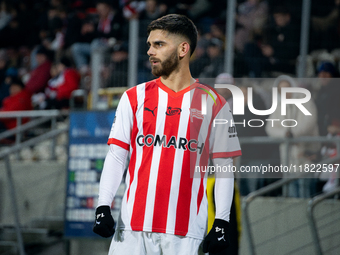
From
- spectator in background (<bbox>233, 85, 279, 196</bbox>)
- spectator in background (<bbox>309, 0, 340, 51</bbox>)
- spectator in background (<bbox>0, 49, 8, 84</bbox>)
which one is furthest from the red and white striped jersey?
spectator in background (<bbox>0, 49, 8, 84</bbox>)

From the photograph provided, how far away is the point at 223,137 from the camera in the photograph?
9.58 feet

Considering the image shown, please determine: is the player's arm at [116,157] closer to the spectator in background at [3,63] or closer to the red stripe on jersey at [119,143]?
the red stripe on jersey at [119,143]

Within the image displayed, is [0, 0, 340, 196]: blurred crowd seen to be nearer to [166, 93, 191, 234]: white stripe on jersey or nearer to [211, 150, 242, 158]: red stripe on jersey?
[211, 150, 242, 158]: red stripe on jersey

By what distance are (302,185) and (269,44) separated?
95.0 inches

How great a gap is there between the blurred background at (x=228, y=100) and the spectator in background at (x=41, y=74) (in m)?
0.03

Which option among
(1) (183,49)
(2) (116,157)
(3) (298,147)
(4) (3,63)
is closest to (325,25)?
(3) (298,147)

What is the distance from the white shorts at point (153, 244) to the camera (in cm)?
274

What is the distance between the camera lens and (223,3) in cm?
894

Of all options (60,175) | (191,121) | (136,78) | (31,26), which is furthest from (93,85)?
(31,26)

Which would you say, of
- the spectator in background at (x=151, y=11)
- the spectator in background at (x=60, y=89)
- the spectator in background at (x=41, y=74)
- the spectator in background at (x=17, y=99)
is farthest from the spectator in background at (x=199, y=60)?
the spectator in background at (x=41, y=74)

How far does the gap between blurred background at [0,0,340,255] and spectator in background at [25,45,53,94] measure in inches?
1.1

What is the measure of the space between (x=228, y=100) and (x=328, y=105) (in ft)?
5.73

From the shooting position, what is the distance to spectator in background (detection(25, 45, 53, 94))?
33.7 ft

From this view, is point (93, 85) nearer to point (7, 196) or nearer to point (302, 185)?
point (7, 196)
